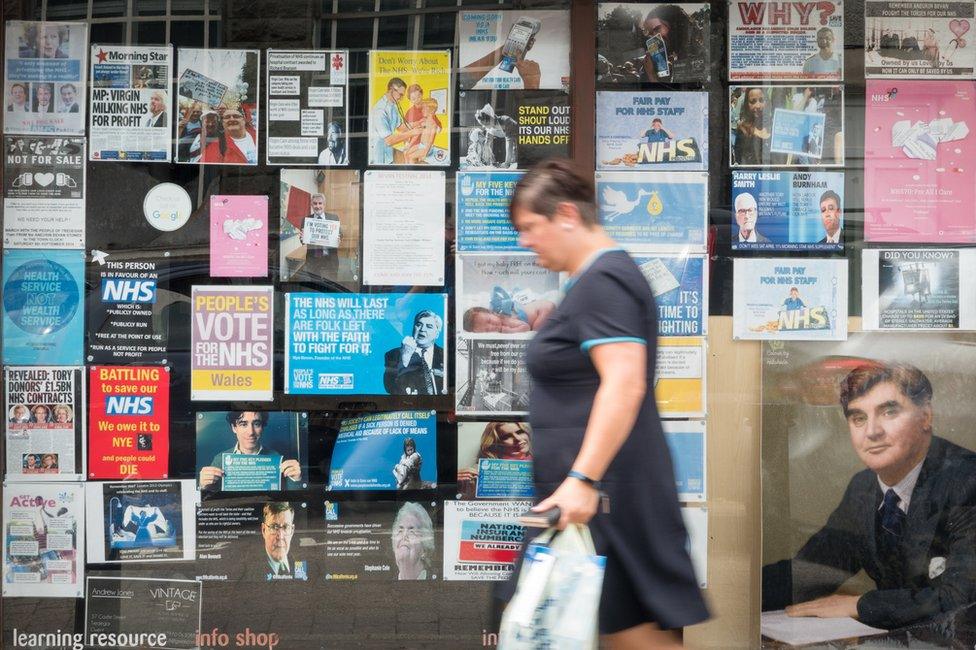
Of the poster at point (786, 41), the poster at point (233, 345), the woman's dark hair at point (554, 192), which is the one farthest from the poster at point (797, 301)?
the poster at point (233, 345)

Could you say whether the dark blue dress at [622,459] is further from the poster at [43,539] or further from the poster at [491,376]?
the poster at [43,539]

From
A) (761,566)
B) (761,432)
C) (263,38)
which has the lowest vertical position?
(761,566)

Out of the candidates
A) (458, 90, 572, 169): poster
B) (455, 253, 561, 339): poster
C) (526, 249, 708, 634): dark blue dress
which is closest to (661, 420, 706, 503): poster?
(455, 253, 561, 339): poster

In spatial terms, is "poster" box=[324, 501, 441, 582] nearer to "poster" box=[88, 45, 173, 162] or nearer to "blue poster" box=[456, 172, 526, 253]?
"blue poster" box=[456, 172, 526, 253]

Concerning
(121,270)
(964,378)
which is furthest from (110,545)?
(964,378)

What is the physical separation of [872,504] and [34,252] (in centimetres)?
350

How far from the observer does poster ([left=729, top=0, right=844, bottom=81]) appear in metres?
4.71

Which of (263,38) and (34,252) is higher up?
(263,38)

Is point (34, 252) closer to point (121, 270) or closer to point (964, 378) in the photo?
point (121, 270)

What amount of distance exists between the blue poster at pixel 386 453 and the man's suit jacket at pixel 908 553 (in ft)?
4.75

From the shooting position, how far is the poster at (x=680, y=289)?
470 centimetres

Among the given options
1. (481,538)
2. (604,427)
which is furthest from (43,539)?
(604,427)

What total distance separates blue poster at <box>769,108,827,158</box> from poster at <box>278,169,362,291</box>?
170 centimetres

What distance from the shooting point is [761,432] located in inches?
184
